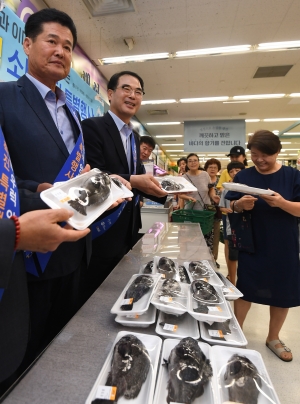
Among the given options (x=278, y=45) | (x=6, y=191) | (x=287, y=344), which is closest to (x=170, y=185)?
(x=6, y=191)

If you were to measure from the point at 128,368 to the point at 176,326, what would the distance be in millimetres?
273

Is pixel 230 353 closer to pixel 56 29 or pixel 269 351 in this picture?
pixel 56 29

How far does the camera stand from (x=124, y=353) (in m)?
0.72

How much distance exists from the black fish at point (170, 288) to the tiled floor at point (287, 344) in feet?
4.07

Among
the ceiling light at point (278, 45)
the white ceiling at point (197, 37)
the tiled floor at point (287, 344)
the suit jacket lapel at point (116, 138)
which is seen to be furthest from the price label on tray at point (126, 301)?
the ceiling light at point (278, 45)

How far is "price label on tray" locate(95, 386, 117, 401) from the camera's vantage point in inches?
23.3

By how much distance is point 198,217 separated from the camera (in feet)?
9.54

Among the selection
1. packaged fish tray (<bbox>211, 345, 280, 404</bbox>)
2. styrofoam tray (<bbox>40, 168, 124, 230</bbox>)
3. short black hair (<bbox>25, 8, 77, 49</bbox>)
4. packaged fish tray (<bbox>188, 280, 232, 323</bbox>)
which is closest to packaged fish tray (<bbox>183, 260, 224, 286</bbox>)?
packaged fish tray (<bbox>188, 280, 232, 323</bbox>)

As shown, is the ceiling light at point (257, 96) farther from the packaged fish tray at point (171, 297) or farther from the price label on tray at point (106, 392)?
the price label on tray at point (106, 392)

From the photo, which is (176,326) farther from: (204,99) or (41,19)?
(204,99)

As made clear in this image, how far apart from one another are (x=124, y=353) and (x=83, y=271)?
0.95 meters

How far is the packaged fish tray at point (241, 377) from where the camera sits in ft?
2.05

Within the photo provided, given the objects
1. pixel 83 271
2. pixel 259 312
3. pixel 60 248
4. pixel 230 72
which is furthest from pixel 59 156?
pixel 230 72

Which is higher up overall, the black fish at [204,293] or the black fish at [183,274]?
the black fish at [204,293]
